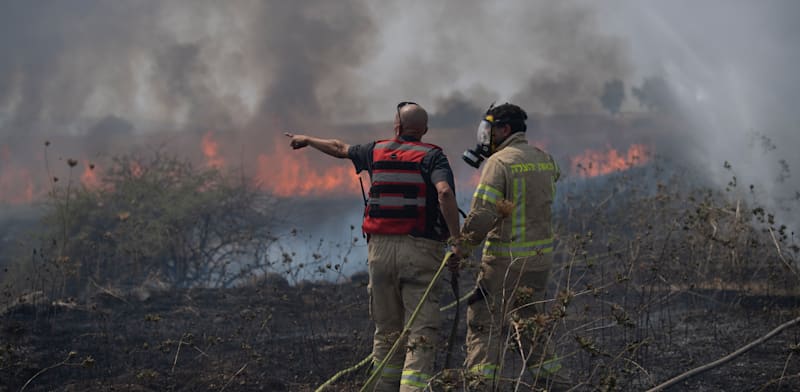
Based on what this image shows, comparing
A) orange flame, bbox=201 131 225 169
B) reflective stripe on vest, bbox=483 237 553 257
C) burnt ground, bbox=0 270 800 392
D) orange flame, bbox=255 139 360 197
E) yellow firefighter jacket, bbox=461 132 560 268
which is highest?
orange flame, bbox=201 131 225 169

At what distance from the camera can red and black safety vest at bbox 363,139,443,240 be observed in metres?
4.67

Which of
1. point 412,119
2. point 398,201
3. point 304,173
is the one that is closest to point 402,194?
point 398,201

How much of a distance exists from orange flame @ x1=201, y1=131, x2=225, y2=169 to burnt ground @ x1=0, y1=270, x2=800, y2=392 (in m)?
9.65

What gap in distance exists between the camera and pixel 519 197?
4.76 meters

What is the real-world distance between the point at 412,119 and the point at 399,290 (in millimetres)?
1154

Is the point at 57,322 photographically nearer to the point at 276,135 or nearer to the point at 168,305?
the point at 168,305

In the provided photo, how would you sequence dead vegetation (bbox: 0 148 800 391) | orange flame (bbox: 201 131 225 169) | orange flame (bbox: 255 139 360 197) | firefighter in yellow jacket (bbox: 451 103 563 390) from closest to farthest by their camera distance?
firefighter in yellow jacket (bbox: 451 103 563 390)
dead vegetation (bbox: 0 148 800 391)
orange flame (bbox: 255 139 360 197)
orange flame (bbox: 201 131 225 169)

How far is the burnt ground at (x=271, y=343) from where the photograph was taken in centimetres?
575

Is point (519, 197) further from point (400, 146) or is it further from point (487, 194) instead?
point (400, 146)

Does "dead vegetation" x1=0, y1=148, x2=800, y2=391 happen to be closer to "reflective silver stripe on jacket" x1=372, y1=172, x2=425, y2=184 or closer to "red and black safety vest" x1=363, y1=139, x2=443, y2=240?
"red and black safety vest" x1=363, y1=139, x2=443, y2=240

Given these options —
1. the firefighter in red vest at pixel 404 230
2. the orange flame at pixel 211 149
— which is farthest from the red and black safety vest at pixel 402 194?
the orange flame at pixel 211 149

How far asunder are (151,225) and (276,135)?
807 cm

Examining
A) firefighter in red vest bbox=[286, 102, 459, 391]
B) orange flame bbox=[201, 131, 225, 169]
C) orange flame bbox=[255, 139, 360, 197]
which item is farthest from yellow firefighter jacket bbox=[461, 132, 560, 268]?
orange flame bbox=[201, 131, 225, 169]

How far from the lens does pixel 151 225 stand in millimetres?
12281
